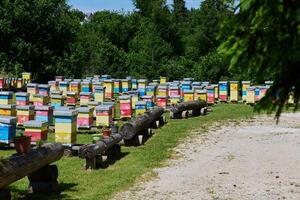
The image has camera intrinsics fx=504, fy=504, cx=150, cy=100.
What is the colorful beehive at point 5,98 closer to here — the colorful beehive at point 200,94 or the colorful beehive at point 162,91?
the colorful beehive at point 162,91

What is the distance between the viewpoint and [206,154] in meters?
14.3

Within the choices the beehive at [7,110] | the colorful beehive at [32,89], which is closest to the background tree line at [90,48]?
the colorful beehive at [32,89]

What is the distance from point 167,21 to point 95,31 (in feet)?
39.8

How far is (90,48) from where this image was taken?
5025 centimetres

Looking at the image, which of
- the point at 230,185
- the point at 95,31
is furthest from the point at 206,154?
the point at 95,31

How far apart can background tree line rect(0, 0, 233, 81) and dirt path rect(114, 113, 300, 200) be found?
15.0 metres

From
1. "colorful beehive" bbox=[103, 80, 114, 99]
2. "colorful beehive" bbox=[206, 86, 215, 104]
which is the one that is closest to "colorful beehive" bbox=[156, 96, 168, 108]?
"colorful beehive" bbox=[206, 86, 215, 104]

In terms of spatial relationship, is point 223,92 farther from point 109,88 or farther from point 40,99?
point 40,99

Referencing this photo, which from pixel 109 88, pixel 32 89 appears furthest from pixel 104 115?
pixel 109 88

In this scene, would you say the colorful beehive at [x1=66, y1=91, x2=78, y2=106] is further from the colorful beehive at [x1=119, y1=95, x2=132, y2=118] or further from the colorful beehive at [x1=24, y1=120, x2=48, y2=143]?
the colorful beehive at [x1=24, y1=120, x2=48, y2=143]

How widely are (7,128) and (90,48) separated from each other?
124ft

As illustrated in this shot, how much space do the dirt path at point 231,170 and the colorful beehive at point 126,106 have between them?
3629mm

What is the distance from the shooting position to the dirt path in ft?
32.9

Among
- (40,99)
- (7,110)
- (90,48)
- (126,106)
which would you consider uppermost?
(90,48)
